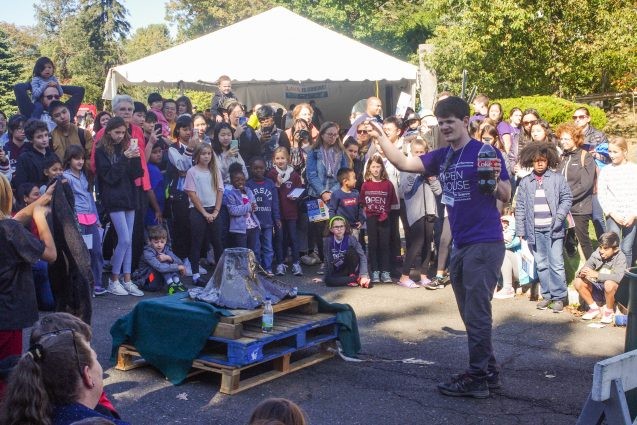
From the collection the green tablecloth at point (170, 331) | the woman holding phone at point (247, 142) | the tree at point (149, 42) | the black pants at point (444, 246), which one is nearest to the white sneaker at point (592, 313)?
the black pants at point (444, 246)

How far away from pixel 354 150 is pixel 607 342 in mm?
5124

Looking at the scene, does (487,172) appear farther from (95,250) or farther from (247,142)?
(247,142)

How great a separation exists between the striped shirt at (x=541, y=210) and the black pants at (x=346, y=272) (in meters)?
2.34

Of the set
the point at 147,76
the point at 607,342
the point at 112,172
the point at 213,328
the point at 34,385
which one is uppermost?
the point at 147,76

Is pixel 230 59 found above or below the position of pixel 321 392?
above

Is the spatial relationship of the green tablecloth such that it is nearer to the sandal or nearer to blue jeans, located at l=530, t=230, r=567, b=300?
the sandal

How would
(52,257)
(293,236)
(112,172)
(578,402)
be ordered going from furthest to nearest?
(293,236)
(112,172)
(578,402)
(52,257)

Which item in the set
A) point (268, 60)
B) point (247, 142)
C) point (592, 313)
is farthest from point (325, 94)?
point (592, 313)


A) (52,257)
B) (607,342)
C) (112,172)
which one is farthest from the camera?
(112,172)

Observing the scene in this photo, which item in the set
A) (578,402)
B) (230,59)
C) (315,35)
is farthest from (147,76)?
(578,402)

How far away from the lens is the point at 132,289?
9.73 m

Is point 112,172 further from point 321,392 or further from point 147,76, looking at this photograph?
point 147,76

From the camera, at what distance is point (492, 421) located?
5754mm

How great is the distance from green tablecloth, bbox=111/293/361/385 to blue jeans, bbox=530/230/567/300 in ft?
14.0
